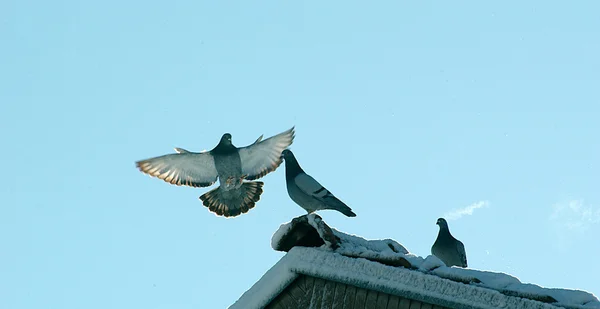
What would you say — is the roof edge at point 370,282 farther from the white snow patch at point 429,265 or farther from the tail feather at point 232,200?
the tail feather at point 232,200

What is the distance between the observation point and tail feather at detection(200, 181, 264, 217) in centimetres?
1293

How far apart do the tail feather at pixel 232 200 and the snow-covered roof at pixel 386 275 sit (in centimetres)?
856

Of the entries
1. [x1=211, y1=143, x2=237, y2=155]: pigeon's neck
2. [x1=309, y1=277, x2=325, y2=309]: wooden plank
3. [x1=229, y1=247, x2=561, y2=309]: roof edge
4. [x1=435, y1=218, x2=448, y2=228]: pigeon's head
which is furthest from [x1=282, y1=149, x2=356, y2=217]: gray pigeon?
[x1=309, y1=277, x2=325, y2=309]: wooden plank

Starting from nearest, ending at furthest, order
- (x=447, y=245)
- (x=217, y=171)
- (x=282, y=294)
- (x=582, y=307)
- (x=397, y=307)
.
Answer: (x=582, y=307) → (x=397, y=307) → (x=282, y=294) → (x=447, y=245) → (x=217, y=171)

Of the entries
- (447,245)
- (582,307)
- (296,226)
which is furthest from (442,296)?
(447,245)

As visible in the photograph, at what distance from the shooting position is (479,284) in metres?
3.83

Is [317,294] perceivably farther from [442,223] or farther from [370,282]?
[442,223]

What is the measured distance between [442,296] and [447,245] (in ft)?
20.5

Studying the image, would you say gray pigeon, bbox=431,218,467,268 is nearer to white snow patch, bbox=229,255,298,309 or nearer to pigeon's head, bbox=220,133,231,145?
pigeon's head, bbox=220,133,231,145

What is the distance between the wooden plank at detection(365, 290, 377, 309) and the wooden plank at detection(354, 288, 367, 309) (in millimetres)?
13

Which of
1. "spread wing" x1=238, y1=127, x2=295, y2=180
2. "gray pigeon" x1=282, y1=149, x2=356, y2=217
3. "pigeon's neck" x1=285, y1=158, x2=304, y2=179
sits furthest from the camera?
"spread wing" x1=238, y1=127, x2=295, y2=180

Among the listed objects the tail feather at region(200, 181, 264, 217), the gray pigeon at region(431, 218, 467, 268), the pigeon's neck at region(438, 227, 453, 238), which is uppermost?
the tail feather at region(200, 181, 264, 217)

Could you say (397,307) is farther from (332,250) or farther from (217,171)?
(217,171)

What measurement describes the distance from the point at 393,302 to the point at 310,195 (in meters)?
4.83
